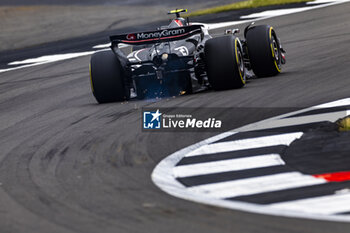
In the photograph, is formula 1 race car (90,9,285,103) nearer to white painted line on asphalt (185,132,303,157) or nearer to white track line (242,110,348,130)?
white track line (242,110,348,130)

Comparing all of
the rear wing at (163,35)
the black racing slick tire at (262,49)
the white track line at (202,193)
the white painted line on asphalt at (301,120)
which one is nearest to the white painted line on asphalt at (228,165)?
the white track line at (202,193)

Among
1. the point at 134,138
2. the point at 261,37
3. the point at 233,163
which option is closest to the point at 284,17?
the point at 261,37

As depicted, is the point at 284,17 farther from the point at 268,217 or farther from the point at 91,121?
the point at 268,217

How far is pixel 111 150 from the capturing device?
29.7ft

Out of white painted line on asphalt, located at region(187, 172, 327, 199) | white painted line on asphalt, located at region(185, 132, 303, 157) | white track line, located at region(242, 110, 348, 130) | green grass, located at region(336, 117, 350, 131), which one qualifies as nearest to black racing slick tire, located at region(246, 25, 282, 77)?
white track line, located at region(242, 110, 348, 130)

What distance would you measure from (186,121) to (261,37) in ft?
10.5

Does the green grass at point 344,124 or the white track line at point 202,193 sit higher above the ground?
the white track line at point 202,193

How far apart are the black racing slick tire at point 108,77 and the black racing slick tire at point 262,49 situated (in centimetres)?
A: 221

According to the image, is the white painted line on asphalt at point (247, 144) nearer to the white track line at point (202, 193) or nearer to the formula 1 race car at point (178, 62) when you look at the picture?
the white track line at point (202, 193)

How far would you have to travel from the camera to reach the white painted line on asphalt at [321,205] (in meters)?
5.82

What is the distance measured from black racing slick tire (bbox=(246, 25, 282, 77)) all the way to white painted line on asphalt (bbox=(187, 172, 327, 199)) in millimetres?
6184

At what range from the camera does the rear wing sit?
12.0 metres

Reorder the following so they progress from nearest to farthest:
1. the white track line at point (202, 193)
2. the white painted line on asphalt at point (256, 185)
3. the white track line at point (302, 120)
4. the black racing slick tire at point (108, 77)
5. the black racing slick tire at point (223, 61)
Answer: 1. the white track line at point (202, 193)
2. the white painted line on asphalt at point (256, 185)
3. the white track line at point (302, 120)
4. the black racing slick tire at point (223, 61)
5. the black racing slick tire at point (108, 77)

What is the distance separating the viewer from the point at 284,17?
23953 millimetres
